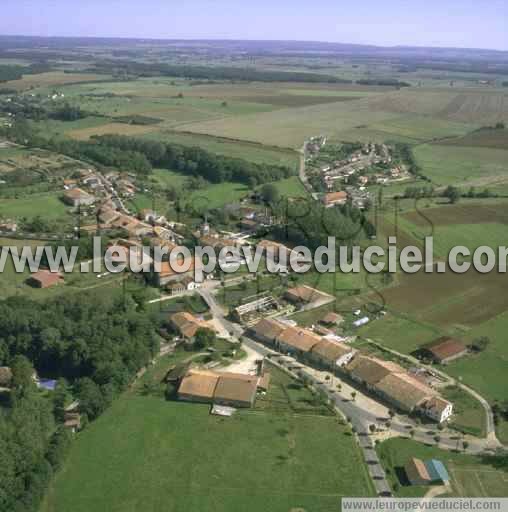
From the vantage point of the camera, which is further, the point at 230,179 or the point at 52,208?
the point at 230,179

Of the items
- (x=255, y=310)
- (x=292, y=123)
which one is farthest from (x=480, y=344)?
(x=292, y=123)

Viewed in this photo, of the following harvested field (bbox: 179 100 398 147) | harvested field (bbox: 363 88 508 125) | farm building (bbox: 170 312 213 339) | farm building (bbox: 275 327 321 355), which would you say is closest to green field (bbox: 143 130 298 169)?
harvested field (bbox: 179 100 398 147)

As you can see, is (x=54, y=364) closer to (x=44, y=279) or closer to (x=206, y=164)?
(x=44, y=279)

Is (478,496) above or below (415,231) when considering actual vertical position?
below

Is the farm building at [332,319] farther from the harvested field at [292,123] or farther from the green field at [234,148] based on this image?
the harvested field at [292,123]

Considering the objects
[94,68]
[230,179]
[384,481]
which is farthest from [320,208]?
[94,68]

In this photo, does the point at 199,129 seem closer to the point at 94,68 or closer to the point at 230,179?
the point at 230,179
